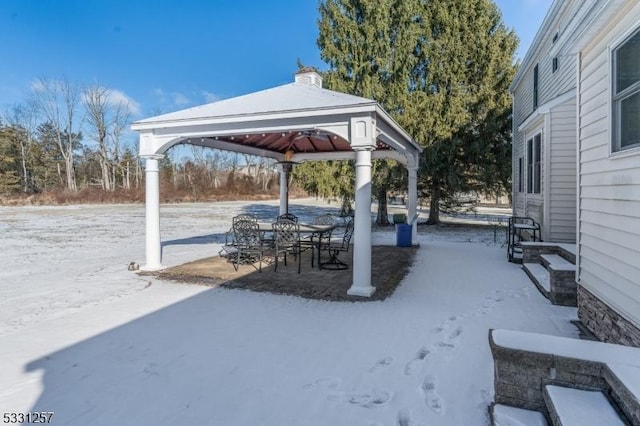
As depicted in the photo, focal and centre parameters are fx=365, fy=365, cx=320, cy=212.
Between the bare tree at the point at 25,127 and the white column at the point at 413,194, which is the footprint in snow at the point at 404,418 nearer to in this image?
the white column at the point at 413,194

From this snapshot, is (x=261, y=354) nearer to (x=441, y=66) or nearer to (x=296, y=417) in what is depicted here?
(x=296, y=417)

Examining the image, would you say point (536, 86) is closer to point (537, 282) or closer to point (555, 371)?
point (537, 282)

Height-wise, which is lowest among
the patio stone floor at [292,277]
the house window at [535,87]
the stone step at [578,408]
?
the patio stone floor at [292,277]

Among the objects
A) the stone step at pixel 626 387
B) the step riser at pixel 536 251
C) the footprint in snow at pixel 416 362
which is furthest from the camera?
the step riser at pixel 536 251

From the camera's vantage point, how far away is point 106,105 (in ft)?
131

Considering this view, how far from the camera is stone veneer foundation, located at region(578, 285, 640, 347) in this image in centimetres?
319

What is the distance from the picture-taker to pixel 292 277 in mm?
6727

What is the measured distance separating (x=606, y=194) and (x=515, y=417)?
8.37 feet

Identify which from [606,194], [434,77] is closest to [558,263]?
[606,194]

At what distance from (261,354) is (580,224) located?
13.2 ft

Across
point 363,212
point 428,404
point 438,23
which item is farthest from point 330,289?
point 438,23

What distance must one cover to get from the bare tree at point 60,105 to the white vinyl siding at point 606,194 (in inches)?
1778

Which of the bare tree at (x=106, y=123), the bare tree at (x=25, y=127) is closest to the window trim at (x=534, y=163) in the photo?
the bare tree at (x=106, y=123)

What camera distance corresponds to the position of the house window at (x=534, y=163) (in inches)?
344
